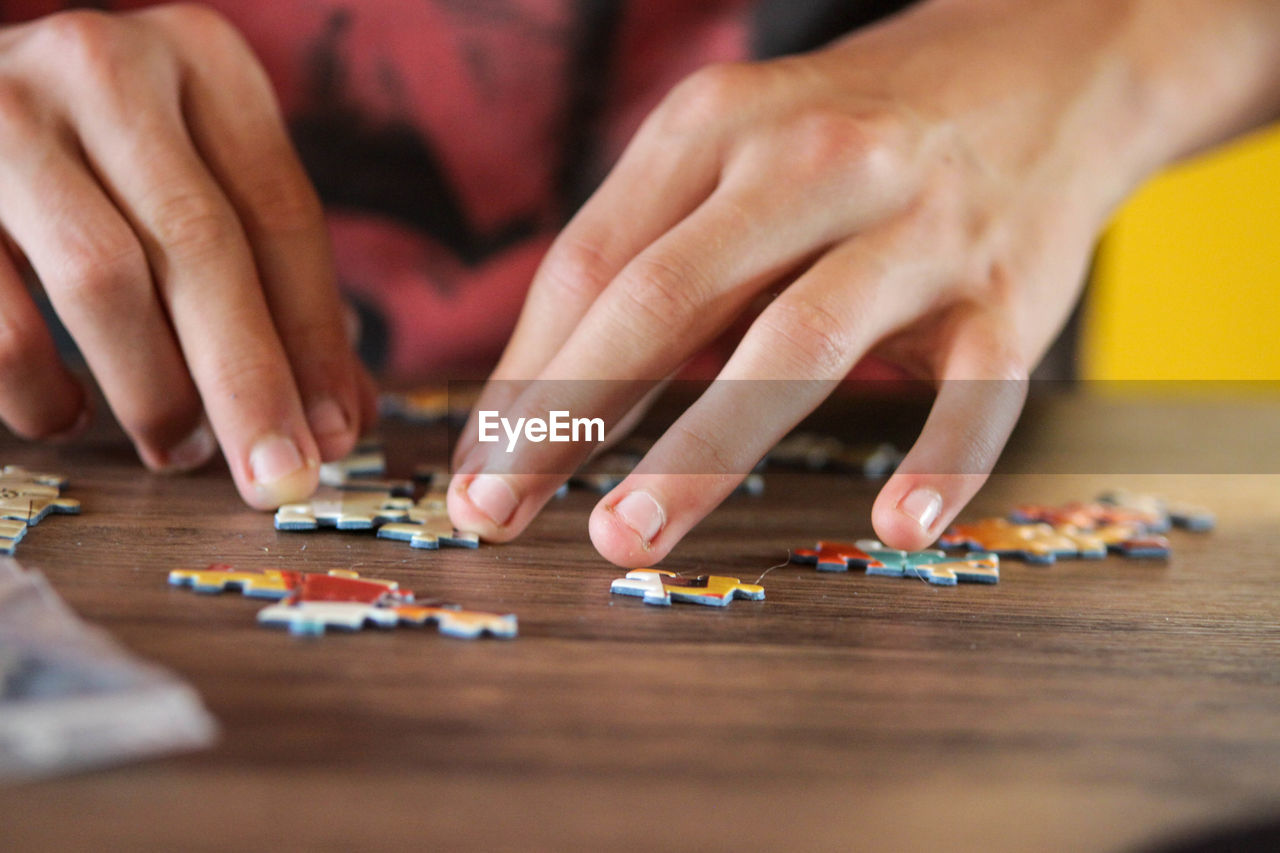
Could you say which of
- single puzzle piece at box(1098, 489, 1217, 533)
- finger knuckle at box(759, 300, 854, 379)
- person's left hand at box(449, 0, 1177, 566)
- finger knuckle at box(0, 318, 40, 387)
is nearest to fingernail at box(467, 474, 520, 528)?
person's left hand at box(449, 0, 1177, 566)

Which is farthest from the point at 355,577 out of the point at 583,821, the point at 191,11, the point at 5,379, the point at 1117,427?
the point at 1117,427

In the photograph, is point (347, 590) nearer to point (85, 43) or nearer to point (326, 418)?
point (326, 418)

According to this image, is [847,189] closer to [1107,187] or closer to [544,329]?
[544,329]

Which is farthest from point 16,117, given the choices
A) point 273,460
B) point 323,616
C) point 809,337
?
point 809,337

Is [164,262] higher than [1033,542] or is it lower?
higher

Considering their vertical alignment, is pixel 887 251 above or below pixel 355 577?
above

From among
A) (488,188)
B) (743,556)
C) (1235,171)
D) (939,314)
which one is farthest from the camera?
(1235,171)

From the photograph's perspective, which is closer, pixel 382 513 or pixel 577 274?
pixel 382 513

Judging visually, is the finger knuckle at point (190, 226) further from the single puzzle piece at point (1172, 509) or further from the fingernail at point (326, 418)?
the single puzzle piece at point (1172, 509)
